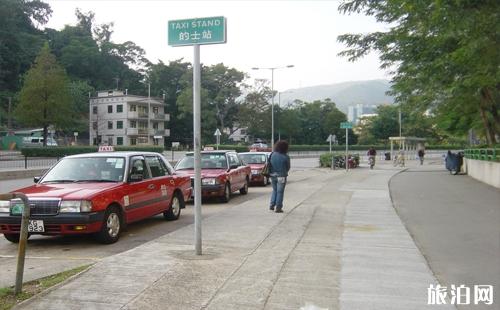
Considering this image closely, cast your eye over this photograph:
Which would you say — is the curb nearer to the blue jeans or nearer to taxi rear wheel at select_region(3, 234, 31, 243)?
taxi rear wheel at select_region(3, 234, 31, 243)

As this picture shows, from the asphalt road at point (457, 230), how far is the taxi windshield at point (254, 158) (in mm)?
6012

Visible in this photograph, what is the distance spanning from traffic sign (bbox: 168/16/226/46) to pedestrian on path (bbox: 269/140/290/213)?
5.59m

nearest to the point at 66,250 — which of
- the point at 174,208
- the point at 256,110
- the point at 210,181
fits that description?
the point at 174,208

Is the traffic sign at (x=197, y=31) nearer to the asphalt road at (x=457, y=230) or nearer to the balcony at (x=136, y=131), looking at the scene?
the asphalt road at (x=457, y=230)

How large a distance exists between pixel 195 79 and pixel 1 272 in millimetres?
3471

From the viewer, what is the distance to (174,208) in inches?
443

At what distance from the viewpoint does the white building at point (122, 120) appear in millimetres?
81750

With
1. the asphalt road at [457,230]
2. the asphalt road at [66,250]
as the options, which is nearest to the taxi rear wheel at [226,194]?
the asphalt road at [66,250]

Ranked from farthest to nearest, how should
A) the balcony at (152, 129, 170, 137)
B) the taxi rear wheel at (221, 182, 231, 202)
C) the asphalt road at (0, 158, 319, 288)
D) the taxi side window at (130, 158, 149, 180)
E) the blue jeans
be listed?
the balcony at (152, 129, 170, 137)
the taxi rear wheel at (221, 182, 231, 202)
the blue jeans
the taxi side window at (130, 158, 149, 180)
the asphalt road at (0, 158, 319, 288)

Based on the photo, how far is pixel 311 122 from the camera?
Answer: 3937 inches

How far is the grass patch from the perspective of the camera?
507 centimetres

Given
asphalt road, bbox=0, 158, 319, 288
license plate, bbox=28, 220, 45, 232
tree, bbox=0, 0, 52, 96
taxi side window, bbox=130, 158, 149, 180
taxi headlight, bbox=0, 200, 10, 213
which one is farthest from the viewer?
tree, bbox=0, 0, 52, 96

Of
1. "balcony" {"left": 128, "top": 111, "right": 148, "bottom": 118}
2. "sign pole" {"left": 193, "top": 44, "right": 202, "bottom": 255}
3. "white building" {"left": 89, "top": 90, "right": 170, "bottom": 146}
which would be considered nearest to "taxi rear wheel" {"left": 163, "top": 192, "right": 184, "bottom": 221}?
"sign pole" {"left": 193, "top": 44, "right": 202, "bottom": 255}

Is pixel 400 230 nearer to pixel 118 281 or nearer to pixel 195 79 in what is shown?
pixel 195 79
